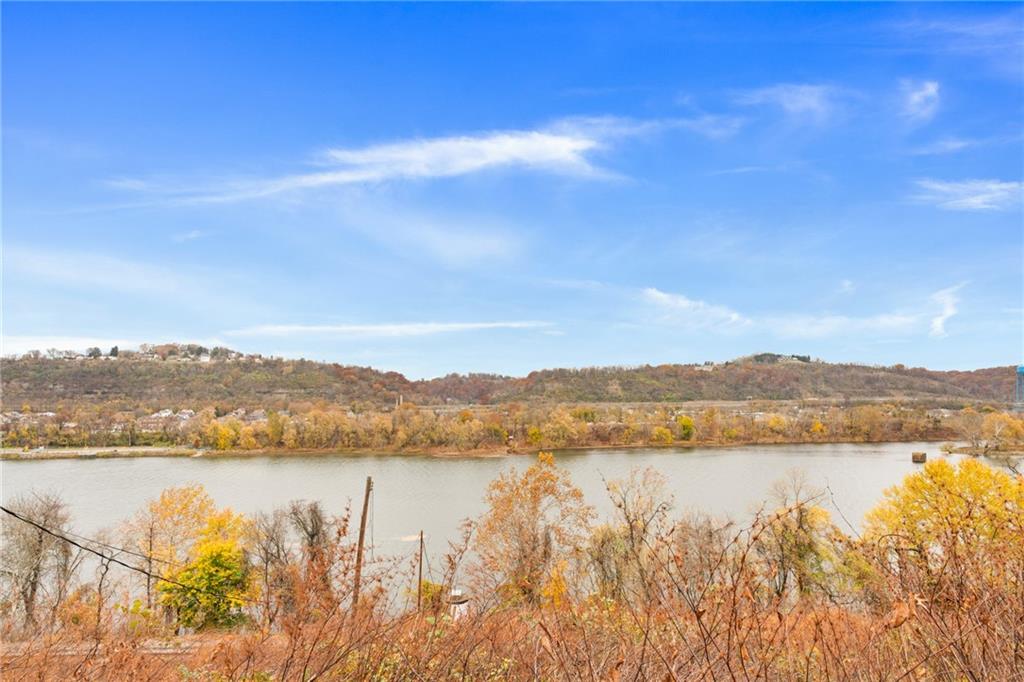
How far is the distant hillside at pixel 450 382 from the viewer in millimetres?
52375

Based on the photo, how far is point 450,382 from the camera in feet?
244

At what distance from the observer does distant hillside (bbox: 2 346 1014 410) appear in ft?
172

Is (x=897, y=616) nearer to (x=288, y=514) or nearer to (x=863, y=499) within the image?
(x=288, y=514)

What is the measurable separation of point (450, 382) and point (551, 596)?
69401mm

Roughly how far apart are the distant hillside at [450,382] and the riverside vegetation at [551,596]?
45321mm

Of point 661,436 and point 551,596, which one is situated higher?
point 551,596

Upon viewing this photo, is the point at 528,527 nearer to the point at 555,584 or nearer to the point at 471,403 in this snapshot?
the point at 555,584

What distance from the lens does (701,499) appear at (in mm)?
16188

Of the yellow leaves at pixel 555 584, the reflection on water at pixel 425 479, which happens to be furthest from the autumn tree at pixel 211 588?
the yellow leaves at pixel 555 584

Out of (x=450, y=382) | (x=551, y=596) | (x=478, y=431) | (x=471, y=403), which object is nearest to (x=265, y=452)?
(x=478, y=431)

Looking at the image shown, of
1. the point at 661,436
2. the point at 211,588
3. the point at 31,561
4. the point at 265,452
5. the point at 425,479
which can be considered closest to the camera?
the point at 211,588

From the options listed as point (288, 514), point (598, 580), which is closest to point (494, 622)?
point (598, 580)

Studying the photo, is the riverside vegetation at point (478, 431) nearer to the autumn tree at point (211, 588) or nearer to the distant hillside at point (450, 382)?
the distant hillside at point (450, 382)

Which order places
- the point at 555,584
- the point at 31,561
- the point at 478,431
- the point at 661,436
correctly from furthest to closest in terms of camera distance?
the point at 661,436
the point at 478,431
the point at 31,561
the point at 555,584
